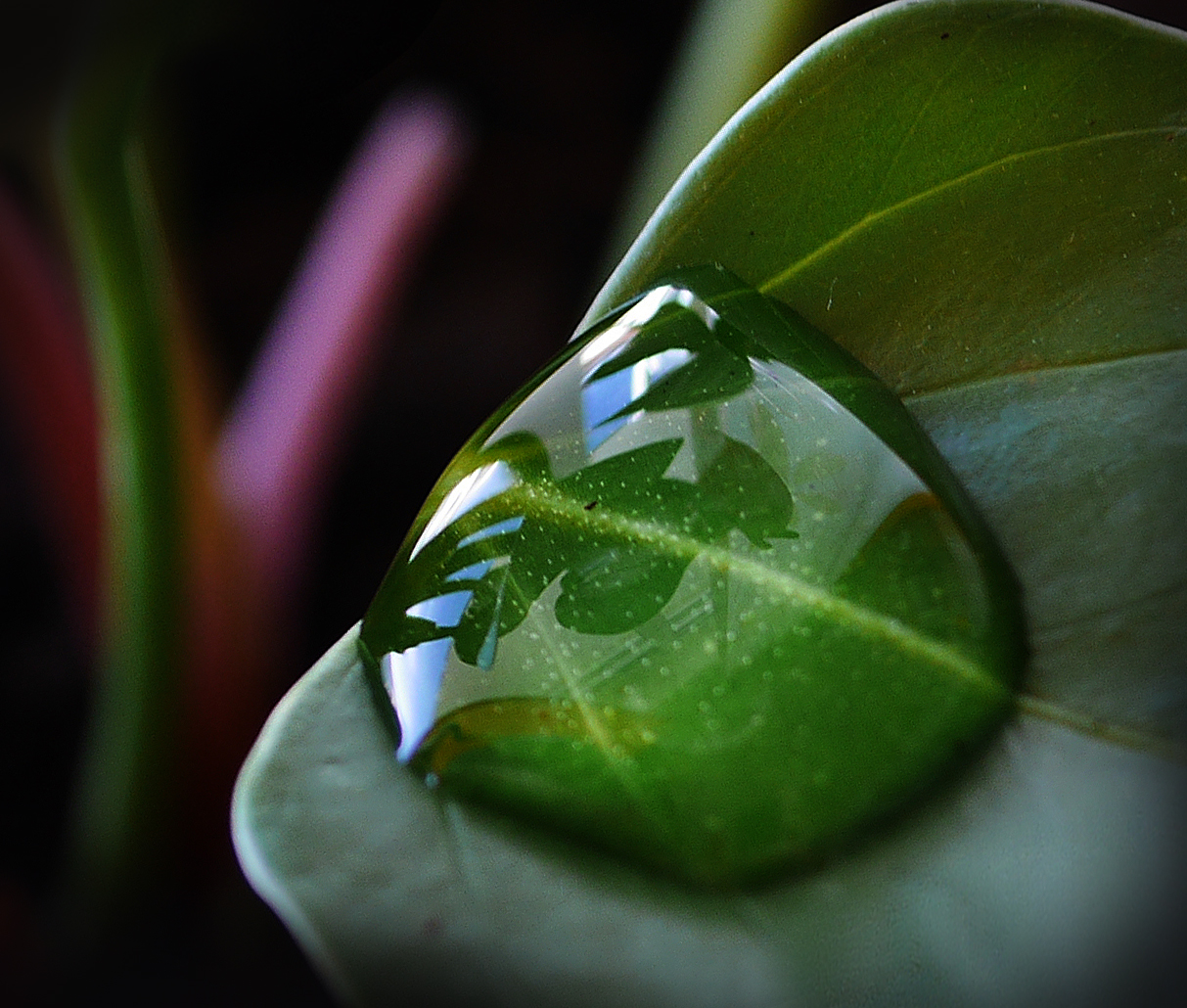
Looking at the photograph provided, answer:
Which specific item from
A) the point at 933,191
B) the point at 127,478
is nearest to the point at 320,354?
the point at 127,478

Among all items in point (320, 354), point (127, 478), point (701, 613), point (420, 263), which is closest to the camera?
point (701, 613)

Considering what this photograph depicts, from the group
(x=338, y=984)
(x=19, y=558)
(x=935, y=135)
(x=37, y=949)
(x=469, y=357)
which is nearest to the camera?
(x=338, y=984)

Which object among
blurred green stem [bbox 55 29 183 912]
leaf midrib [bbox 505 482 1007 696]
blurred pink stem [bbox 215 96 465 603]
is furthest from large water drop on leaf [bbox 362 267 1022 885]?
blurred pink stem [bbox 215 96 465 603]

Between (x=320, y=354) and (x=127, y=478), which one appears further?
(x=320, y=354)

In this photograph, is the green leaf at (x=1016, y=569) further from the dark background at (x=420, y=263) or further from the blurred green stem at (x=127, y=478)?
the dark background at (x=420, y=263)

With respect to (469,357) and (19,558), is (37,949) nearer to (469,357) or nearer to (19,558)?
(19,558)

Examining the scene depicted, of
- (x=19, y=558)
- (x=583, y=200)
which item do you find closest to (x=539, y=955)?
(x=19, y=558)

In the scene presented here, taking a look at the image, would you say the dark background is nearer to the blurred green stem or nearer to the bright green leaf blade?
the blurred green stem

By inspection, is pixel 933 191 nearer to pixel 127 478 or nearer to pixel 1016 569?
pixel 1016 569
